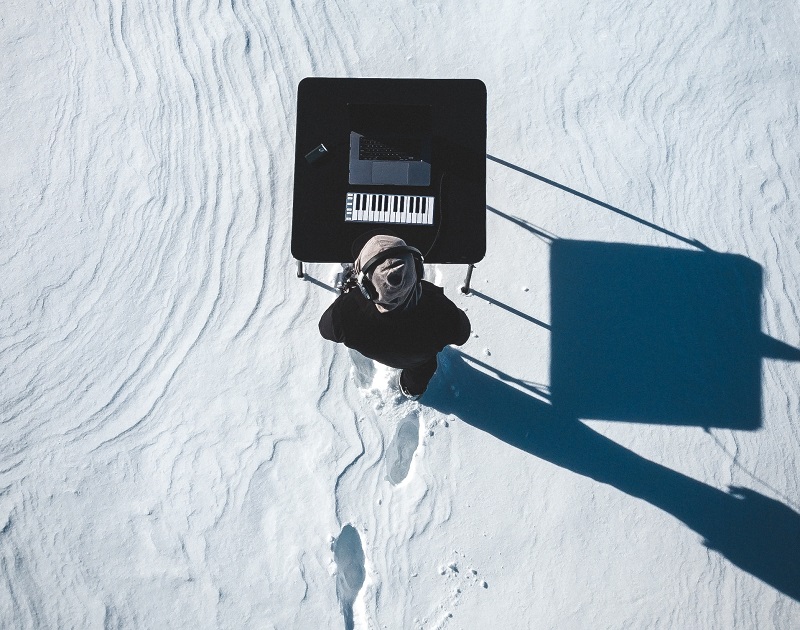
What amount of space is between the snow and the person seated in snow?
539mm

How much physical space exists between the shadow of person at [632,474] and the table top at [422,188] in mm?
505

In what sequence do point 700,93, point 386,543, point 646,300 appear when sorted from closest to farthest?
point 386,543, point 646,300, point 700,93

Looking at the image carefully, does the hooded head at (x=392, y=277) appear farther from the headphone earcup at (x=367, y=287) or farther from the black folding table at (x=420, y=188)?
the black folding table at (x=420, y=188)

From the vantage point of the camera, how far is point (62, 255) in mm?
2408

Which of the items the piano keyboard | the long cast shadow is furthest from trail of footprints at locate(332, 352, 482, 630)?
the long cast shadow

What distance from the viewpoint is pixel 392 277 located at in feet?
4.92

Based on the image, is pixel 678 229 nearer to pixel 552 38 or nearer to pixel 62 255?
pixel 552 38

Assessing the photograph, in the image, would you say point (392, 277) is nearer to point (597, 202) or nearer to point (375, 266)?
point (375, 266)

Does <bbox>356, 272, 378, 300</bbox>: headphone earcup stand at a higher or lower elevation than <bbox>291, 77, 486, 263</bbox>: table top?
lower

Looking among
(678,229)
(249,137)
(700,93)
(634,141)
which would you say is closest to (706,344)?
(678,229)

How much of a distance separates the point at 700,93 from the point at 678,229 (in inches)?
23.7

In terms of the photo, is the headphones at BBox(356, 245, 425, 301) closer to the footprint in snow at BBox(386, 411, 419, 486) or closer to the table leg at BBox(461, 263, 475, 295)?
the table leg at BBox(461, 263, 475, 295)

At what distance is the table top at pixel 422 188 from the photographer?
2.08m

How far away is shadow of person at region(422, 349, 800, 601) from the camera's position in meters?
2.24
